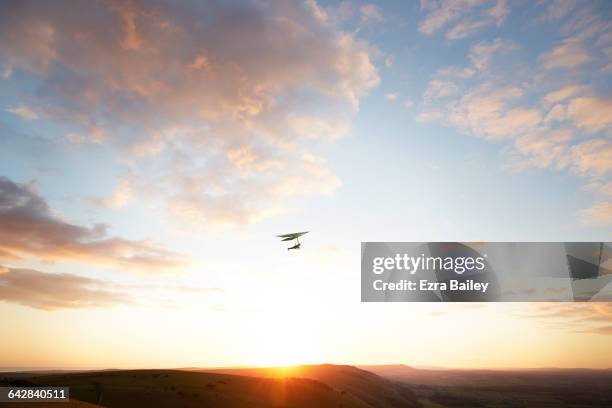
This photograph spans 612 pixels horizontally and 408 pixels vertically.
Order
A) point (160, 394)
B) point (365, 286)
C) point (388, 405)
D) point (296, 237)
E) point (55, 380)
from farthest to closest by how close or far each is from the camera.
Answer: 1. point (388, 405)
2. point (55, 380)
3. point (160, 394)
4. point (365, 286)
5. point (296, 237)

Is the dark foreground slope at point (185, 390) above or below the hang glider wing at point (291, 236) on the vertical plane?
below

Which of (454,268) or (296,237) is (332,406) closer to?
(454,268)

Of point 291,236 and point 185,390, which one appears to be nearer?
point 291,236

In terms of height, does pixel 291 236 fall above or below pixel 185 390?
above

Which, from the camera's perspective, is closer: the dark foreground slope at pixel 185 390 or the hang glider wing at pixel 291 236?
the hang glider wing at pixel 291 236

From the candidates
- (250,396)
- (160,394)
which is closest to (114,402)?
(160,394)

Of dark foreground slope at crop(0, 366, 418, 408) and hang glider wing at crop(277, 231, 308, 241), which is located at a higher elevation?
hang glider wing at crop(277, 231, 308, 241)

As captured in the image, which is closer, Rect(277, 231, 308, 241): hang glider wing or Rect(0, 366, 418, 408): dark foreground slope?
Rect(277, 231, 308, 241): hang glider wing

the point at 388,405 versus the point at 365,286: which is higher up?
the point at 365,286
